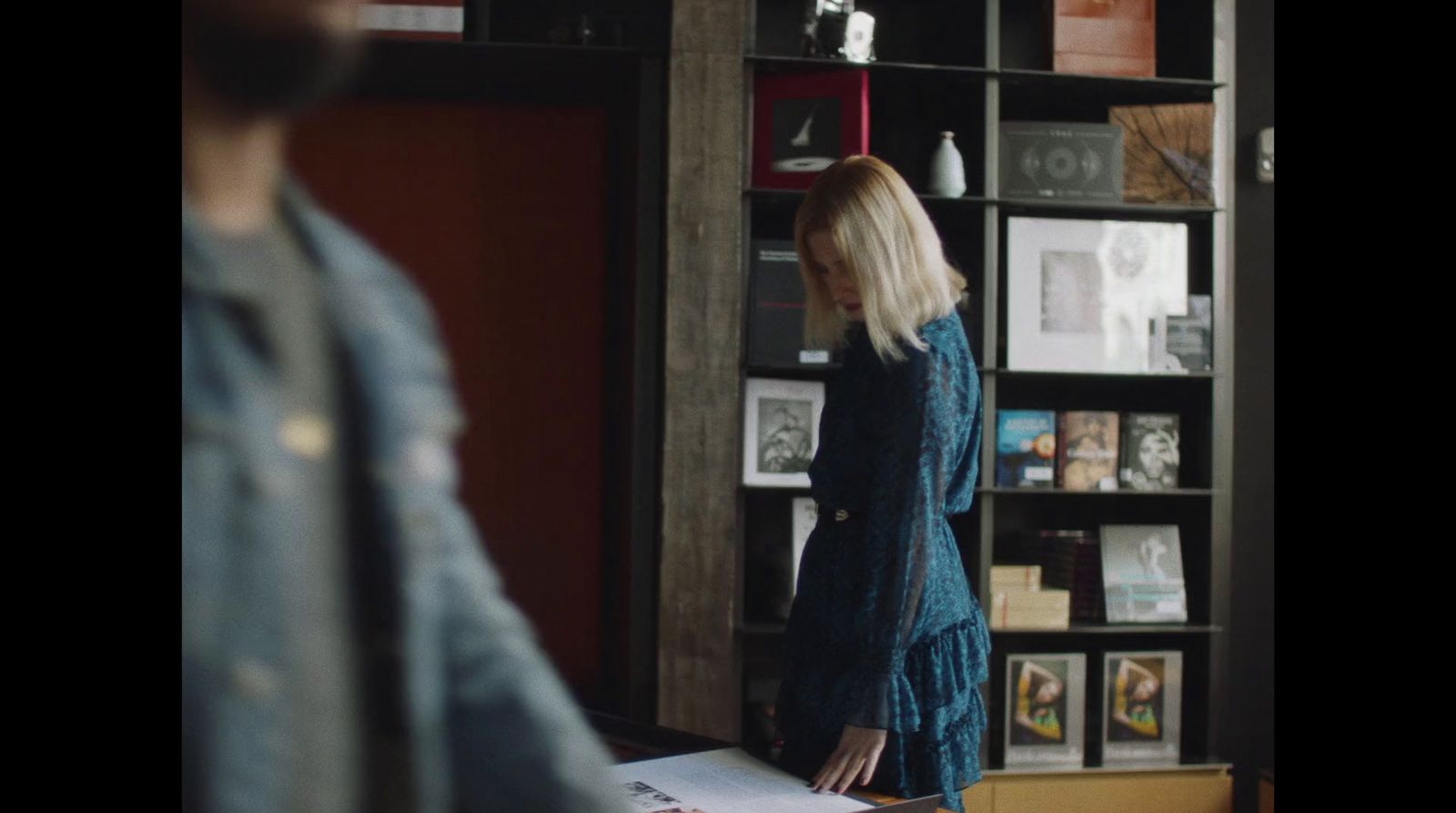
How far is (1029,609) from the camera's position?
341 cm

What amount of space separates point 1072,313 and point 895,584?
2.19 metres

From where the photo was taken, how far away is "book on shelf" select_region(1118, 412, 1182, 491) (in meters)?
3.51

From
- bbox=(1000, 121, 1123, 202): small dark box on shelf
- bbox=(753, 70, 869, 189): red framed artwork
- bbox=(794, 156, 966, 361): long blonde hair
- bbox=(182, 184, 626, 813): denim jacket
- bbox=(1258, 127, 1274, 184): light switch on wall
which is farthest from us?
bbox=(1258, 127, 1274, 184): light switch on wall

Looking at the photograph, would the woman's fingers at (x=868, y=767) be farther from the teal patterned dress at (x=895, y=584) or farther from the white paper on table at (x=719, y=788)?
the white paper on table at (x=719, y=788)

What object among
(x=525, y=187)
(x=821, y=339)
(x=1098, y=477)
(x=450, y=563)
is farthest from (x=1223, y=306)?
(x=450, y=563)

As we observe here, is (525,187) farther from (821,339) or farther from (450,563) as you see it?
(450,563)

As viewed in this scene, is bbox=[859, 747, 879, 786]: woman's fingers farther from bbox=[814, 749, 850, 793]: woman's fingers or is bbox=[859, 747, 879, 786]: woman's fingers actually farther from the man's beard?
the man's beard

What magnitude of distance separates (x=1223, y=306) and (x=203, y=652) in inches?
139

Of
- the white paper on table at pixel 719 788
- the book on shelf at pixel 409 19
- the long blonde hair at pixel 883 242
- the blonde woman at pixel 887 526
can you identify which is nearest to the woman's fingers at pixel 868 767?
the blonde woman at pixel 887 526

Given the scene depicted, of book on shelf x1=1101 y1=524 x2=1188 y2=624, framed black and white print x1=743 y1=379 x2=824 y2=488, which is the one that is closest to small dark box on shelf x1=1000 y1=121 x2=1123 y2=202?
framed black and white print x1=743 y1=379 x2=824 y2=488

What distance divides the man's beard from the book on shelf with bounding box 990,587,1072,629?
10.5 ft

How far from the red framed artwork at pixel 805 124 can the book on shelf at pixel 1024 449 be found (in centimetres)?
95

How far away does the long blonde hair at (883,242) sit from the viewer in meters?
1.66
